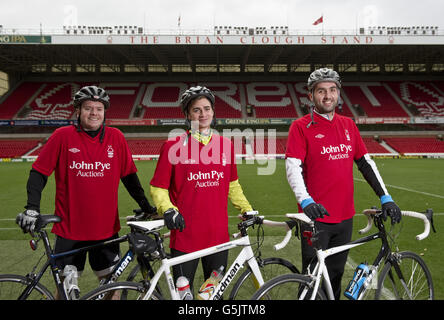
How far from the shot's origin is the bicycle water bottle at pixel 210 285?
2.42 metres

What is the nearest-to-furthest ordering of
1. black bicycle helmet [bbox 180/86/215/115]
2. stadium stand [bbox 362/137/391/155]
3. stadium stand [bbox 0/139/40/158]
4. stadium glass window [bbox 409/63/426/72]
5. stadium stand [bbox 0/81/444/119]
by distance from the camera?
black bicycle helmet [bbox 180/86/215/115], stadium stand [bbox 0/139/40/158], stadium stand [bbox 362/137/391/155], stadium stand [bbox 0/81/444/119], stadium glass window [bbox 409/63/426/72]

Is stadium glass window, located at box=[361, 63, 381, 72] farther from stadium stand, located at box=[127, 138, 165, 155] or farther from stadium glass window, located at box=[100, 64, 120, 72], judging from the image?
stadium glass window, located at box=[100, 64, 120, 72]

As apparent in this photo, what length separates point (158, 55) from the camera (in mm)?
30781

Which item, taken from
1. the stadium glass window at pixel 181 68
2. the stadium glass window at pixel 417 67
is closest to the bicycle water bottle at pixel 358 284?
the stadium glass window at pixel 181 68

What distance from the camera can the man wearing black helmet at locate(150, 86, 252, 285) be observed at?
251 cm

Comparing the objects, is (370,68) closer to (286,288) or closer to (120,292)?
(286,288)

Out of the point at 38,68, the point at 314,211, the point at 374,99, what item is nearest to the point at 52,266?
the point at 314,211

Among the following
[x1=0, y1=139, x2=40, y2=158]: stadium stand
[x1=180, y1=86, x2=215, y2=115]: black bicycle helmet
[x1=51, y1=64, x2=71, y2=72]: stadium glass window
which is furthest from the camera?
[x1=51, y1=64, x2=71, y2=72]: stadium glass window

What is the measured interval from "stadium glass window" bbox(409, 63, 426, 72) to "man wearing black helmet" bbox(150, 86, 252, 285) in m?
41.9

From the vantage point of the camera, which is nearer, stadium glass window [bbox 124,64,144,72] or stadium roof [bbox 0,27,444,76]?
stadium roof [bbox 0,27,444,76]

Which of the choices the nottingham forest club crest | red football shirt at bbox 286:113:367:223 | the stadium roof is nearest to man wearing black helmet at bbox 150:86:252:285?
the nottingham forest club crest

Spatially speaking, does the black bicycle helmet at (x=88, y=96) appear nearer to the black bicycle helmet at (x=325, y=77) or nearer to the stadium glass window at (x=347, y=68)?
the black bicycle helmet at (x=325, y=77)

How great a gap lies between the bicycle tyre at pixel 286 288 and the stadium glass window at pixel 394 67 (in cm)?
3980
